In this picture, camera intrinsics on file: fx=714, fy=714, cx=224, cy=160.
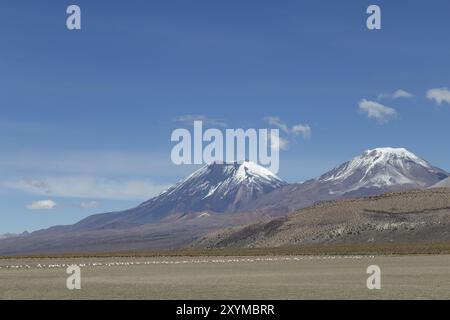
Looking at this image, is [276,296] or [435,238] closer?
[276,296]

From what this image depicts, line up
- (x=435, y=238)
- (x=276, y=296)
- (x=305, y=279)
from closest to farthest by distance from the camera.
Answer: (x=276, y=296) → (x=305, y=279) → (x=435, y=238)

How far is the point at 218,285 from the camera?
Answer: 138ft

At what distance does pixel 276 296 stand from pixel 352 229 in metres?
159

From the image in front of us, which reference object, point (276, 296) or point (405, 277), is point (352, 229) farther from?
point (276, 296)

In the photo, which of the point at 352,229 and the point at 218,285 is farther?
the point at 352,229

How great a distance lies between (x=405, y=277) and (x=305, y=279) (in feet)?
22.5
